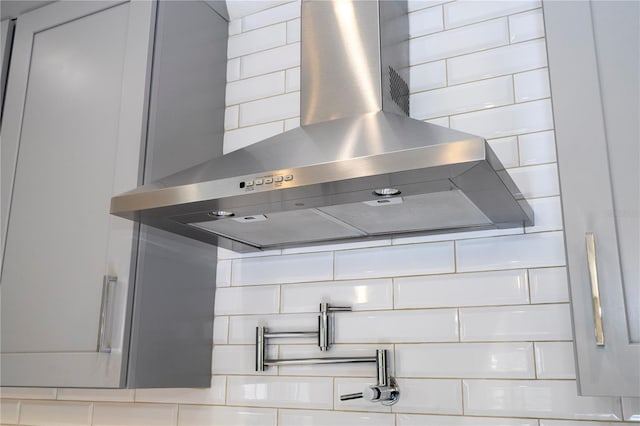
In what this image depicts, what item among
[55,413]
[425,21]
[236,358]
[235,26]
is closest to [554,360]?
[236,358]

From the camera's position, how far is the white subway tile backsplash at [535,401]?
138cm

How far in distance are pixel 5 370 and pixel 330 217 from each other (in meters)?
1.00

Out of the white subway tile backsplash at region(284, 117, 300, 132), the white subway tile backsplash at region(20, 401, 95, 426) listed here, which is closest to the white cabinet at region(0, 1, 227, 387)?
the white subway tile backsplash at region(284, 117, 300, 132)

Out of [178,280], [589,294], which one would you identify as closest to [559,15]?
[589,294]

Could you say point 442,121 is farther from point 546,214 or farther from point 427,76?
point 546,214

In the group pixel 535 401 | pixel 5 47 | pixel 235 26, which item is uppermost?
pixel 235 26

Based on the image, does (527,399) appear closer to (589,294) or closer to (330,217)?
(589,294)

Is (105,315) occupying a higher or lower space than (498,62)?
lower

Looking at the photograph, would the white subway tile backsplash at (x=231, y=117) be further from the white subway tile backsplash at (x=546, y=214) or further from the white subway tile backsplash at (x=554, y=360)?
the white subway tile backsplash at (x=554, y=360)

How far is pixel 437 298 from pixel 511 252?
0.73 feet

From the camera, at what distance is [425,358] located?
1580mm

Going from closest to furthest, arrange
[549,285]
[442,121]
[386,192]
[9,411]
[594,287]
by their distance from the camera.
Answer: [594,287], [386,192], [549,285], [442,121], [9,411]

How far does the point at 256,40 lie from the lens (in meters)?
2.09

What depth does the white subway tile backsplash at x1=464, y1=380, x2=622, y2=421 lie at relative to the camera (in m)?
1.38
